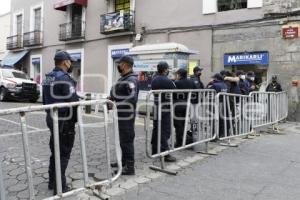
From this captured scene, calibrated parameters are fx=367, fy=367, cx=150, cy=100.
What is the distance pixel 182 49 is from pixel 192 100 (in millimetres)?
6155

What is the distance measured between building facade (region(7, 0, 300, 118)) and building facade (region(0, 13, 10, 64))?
12.0ft

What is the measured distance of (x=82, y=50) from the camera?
72.3 ft

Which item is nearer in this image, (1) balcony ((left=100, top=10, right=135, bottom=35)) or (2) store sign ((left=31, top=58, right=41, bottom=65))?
(1) balcony ((left=100, top=10, right=135, bottom=35))

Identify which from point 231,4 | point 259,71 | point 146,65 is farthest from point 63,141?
point 231,4

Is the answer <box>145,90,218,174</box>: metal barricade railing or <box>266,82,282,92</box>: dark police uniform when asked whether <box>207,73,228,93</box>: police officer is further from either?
<box>266,82,282,92</box>: dark police uniform

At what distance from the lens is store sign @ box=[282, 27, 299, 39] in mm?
13012

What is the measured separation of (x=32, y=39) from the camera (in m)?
26.4

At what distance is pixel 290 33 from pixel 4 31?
25.6 meters

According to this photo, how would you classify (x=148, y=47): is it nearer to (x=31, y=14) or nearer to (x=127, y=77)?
(x=127, y=77)

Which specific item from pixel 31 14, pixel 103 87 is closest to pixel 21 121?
pixel 103 87

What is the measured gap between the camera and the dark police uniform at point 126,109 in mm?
5539

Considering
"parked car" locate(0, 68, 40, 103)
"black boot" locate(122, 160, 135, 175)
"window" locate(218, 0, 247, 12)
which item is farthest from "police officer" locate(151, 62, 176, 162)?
"parked car" locate(0, 68, 40, 103)

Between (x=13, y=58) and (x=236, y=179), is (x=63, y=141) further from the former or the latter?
(x=13, y=58)

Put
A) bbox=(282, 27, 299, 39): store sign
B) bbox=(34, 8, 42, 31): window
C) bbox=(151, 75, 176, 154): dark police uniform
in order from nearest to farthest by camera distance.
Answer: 1. bbox=(151, 75, 176, 154): dark police uniform
2. bbox=(282, 27, 299, 39): store sign
3. bbox=(34, 8, 42, 31): window
